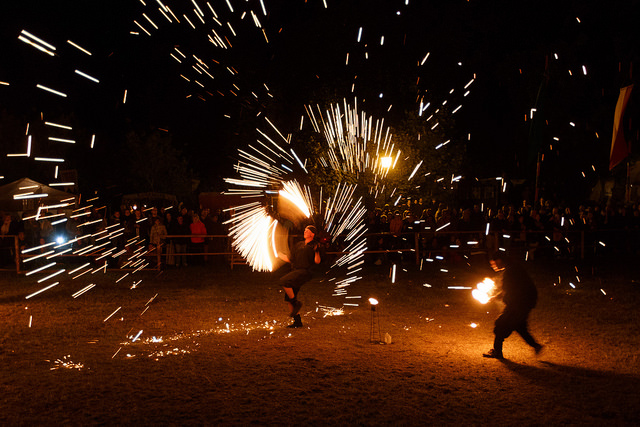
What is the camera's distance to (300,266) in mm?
10164

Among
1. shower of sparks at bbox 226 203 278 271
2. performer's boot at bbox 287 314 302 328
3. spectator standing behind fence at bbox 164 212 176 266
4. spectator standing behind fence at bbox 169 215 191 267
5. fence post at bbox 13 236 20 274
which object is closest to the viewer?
performer's boot at bbox 287 314 302 328

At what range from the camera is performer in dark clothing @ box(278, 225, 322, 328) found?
9977mm

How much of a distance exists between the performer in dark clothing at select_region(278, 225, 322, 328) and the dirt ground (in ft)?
1.42

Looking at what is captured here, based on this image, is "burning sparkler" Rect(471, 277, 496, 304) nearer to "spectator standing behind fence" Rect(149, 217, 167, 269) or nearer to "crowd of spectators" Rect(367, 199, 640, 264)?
"crowd of spectators" Rect(367, 199, 640, 264)

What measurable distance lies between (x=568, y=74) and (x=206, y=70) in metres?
18.5

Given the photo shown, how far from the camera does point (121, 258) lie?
17.4 meters

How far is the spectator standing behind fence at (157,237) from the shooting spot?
55.5 ft

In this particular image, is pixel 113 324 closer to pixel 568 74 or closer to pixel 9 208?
pixel 9 208

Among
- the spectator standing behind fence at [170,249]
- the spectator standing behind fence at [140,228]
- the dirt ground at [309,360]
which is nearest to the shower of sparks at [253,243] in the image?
the spectator standing behind fence at [170,249]

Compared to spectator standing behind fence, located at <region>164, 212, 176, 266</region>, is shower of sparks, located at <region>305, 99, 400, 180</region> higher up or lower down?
higher up

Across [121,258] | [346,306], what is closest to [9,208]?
[121,258]

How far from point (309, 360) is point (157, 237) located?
10.3 metres

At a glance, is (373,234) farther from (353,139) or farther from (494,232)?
(353,139)

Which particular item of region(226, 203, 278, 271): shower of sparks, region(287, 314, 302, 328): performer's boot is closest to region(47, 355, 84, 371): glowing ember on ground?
region(287, 314, 302, 328): performer's boot
